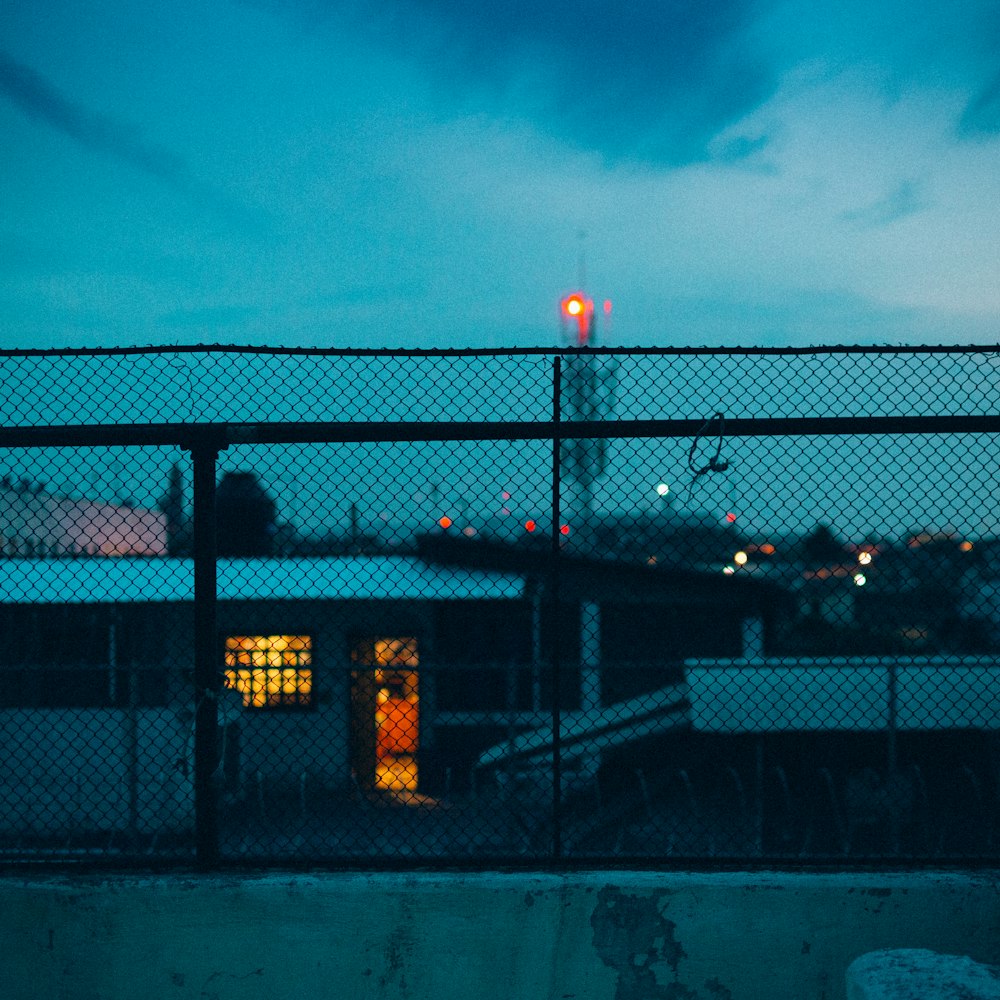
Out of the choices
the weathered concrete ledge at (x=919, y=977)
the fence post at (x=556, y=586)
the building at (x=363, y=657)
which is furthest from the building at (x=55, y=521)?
the weathered concrete ledge at (x=919, y=977)

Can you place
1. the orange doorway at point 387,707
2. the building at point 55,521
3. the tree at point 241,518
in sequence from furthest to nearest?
the tree at point 241,518, the orange doorway at point 387,707, the building at point 55,521

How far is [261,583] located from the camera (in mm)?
10812

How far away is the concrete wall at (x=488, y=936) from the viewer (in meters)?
3.13

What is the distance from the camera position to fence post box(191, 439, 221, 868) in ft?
11.0

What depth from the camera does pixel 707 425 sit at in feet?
11.0

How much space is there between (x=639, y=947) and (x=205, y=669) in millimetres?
1914

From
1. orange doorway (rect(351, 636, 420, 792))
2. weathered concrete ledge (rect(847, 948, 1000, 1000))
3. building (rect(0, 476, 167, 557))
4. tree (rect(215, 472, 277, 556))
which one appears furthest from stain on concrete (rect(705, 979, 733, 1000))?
tree (rect(215, 472, 277, 556))

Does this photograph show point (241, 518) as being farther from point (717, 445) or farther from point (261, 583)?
point (717, 445)

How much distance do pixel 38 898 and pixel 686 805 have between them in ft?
26.5

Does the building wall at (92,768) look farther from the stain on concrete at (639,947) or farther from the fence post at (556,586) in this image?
the stain on concrete at (639,947)

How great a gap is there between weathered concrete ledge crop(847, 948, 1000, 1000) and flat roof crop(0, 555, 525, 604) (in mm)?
7159

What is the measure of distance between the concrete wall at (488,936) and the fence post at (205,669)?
24 cm

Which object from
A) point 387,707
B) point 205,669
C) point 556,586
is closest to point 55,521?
point 387,707

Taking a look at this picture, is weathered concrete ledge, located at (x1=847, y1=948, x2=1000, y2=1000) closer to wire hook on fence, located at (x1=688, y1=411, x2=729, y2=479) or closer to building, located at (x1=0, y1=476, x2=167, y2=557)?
wire hook on fence, located at (x1=688, y1=411, x2=729, y2=479)
